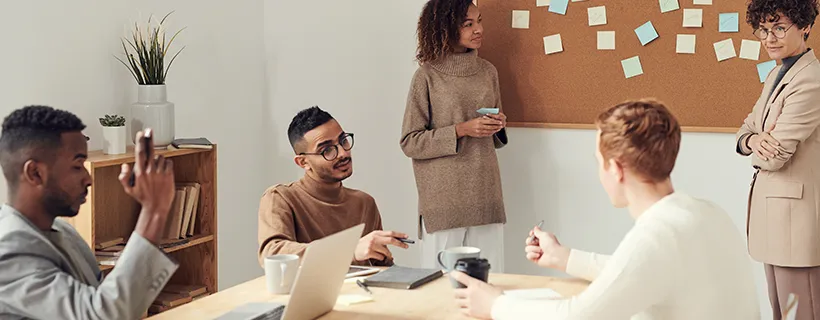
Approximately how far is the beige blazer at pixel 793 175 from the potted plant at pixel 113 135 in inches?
94.3

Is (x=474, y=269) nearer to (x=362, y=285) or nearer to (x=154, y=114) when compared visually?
(x=362, y=285)

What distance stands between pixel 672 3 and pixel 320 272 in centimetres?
261

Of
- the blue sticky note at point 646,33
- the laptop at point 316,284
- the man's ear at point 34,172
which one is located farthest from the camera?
the blue sticky note at point 646,33

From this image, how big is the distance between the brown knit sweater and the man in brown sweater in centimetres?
110

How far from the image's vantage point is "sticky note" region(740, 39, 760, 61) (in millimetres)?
3867

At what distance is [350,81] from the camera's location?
458 centimetres

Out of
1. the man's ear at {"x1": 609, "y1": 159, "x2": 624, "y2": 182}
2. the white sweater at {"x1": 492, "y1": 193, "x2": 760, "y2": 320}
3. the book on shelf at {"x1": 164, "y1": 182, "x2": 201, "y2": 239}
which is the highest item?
the man's ear at {"x1": 609, "y1": 159, "x2": 624, "y2": 182}

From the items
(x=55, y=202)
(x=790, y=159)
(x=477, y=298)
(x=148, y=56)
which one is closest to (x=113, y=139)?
(x=148, y=56)

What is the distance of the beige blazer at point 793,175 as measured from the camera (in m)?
3.25

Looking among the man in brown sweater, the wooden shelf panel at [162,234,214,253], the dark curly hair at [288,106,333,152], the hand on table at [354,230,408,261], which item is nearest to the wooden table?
the hand on table at [354,230,408,261]

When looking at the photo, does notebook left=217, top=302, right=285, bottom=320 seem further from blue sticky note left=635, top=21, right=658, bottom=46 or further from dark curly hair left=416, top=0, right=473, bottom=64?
blue sticky note left=635, top=21, right=658, bottom=46

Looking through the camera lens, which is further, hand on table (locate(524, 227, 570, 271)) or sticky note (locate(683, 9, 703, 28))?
sticky note (locate(683, 9, 703, 28))

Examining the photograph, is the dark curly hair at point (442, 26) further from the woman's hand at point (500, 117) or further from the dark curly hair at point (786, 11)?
the dark curly hair at point (786, 11)

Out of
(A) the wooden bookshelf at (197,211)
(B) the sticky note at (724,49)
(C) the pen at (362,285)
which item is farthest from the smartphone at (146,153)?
(B) the sticky note at (724,49)
